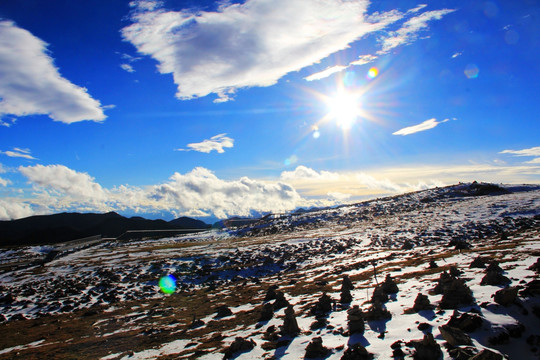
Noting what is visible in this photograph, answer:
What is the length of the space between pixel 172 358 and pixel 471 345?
14.1 m

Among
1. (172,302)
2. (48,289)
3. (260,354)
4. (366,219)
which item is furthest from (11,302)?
(366,219)

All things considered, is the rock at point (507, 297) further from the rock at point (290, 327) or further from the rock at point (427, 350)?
the rock at point (290, 327)

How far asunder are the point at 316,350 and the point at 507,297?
850 cm

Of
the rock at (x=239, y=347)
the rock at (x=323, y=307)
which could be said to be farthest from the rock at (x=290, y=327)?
the rock at (x=323, y=307)

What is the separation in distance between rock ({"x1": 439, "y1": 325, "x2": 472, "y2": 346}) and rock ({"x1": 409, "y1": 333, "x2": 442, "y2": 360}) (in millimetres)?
699

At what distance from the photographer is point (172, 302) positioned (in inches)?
1236

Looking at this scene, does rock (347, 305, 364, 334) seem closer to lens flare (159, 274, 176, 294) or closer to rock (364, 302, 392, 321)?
rock (364, 302, 392, 321)

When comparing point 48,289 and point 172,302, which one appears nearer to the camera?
point 172,302

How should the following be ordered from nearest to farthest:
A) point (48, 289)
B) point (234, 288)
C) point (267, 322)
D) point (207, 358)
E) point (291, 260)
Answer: point (207, 358)
point (267, 322)
point (234, 288)
point (48, 289)
point (291, 260)

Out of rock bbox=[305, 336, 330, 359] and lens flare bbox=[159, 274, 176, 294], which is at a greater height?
rock bbox=[305, 336, 330, 359]

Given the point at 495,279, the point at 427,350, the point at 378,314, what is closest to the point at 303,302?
the point at 378,314

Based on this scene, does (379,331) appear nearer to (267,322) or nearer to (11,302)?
(267,322)

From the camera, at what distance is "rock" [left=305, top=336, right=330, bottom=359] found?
12.0 m

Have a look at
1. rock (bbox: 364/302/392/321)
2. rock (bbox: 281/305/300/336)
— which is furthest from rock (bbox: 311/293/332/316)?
rock (bbox: 364/302/392/321)
